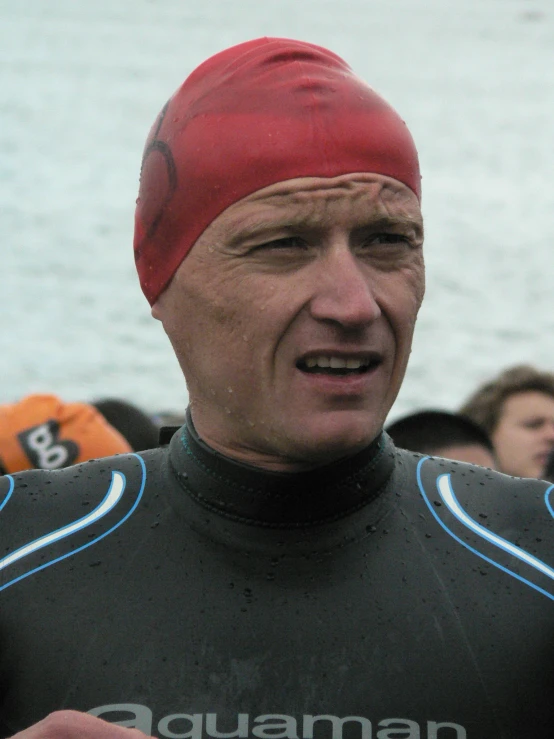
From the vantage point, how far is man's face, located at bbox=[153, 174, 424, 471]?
2029 mm

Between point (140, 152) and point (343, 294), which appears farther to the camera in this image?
point (140, 152)

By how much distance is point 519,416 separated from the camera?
5.05 meters

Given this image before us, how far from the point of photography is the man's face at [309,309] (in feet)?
6.66

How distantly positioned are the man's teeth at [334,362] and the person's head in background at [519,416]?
9.19ft

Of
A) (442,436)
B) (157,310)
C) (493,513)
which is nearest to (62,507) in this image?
(157,310)

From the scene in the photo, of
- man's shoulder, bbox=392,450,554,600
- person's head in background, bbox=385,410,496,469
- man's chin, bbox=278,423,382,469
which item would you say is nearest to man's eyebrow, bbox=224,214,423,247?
man's chin, bbox=278,423,382,469

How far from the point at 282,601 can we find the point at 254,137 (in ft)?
2.69

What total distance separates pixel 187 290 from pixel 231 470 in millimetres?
341

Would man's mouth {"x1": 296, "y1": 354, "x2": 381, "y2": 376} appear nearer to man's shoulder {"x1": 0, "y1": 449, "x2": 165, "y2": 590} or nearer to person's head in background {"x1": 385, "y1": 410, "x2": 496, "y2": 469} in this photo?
man's shoulder {"x1": 0, "y1": 449, "x2": 165, "y2": 590}

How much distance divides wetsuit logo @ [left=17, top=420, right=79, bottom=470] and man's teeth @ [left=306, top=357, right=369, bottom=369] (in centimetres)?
177

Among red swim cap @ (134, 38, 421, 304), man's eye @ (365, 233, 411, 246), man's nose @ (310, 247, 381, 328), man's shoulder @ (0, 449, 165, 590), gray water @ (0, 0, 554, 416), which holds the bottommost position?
gray water @ (0, 0, 554, 416)

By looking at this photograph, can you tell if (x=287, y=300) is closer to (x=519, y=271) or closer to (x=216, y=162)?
(x=216, y=162)

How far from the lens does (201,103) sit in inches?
86.5

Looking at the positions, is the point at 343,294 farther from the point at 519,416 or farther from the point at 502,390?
the point at 502,390
